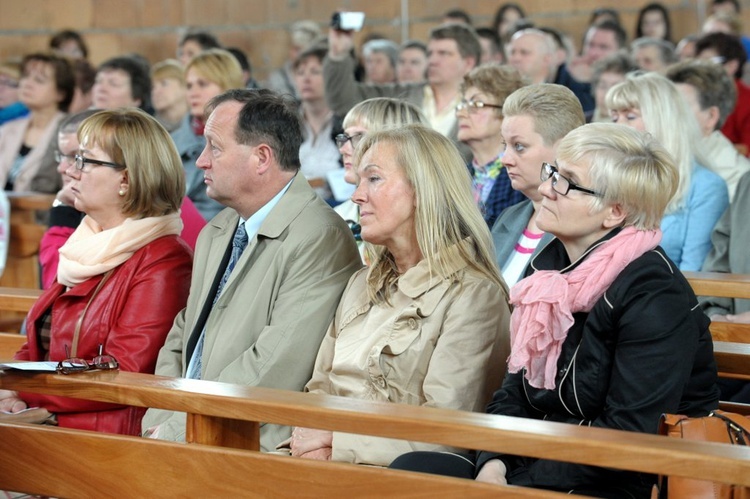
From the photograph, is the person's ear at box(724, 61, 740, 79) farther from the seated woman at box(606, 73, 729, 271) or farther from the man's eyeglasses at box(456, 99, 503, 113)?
the man's eyeglasses at box(456, 99, 503, 113)

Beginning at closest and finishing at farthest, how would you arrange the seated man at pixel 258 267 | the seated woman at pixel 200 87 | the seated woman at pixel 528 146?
the seated man at pixel 258 267 → the seated woman at pixel 528 146 → the seated woman at pixel 200 87

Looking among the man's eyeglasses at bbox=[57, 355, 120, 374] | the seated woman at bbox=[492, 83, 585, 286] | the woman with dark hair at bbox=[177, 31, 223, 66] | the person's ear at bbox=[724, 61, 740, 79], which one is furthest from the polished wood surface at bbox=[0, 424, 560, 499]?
the woman with dark hair at bbox=[177, 31, 223, 66]

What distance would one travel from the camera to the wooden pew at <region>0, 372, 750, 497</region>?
194cm

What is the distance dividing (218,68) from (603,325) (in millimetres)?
3757

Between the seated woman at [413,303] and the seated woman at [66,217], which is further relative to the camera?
the seated woman at [66,217]

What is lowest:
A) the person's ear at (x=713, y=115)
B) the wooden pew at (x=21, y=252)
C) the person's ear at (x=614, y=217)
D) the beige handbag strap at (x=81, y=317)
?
the wooden pew at (x=21, y=252)

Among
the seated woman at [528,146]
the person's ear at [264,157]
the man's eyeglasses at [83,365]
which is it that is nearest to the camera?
the man's eyeglasses at [83,365]

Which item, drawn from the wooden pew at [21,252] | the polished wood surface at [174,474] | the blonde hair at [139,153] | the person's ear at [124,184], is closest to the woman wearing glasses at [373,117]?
the blonde hair at [139,153]

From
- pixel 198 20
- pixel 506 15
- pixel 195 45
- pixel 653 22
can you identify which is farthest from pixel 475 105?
pixel 198 20

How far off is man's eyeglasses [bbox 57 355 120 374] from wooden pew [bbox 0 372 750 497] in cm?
3

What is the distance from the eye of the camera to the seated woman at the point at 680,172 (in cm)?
387

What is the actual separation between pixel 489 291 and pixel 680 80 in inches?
91.8

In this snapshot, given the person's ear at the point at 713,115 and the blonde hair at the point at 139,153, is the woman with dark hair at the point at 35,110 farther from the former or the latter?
the person's ear at the point at 713,115

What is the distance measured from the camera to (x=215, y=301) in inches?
121
